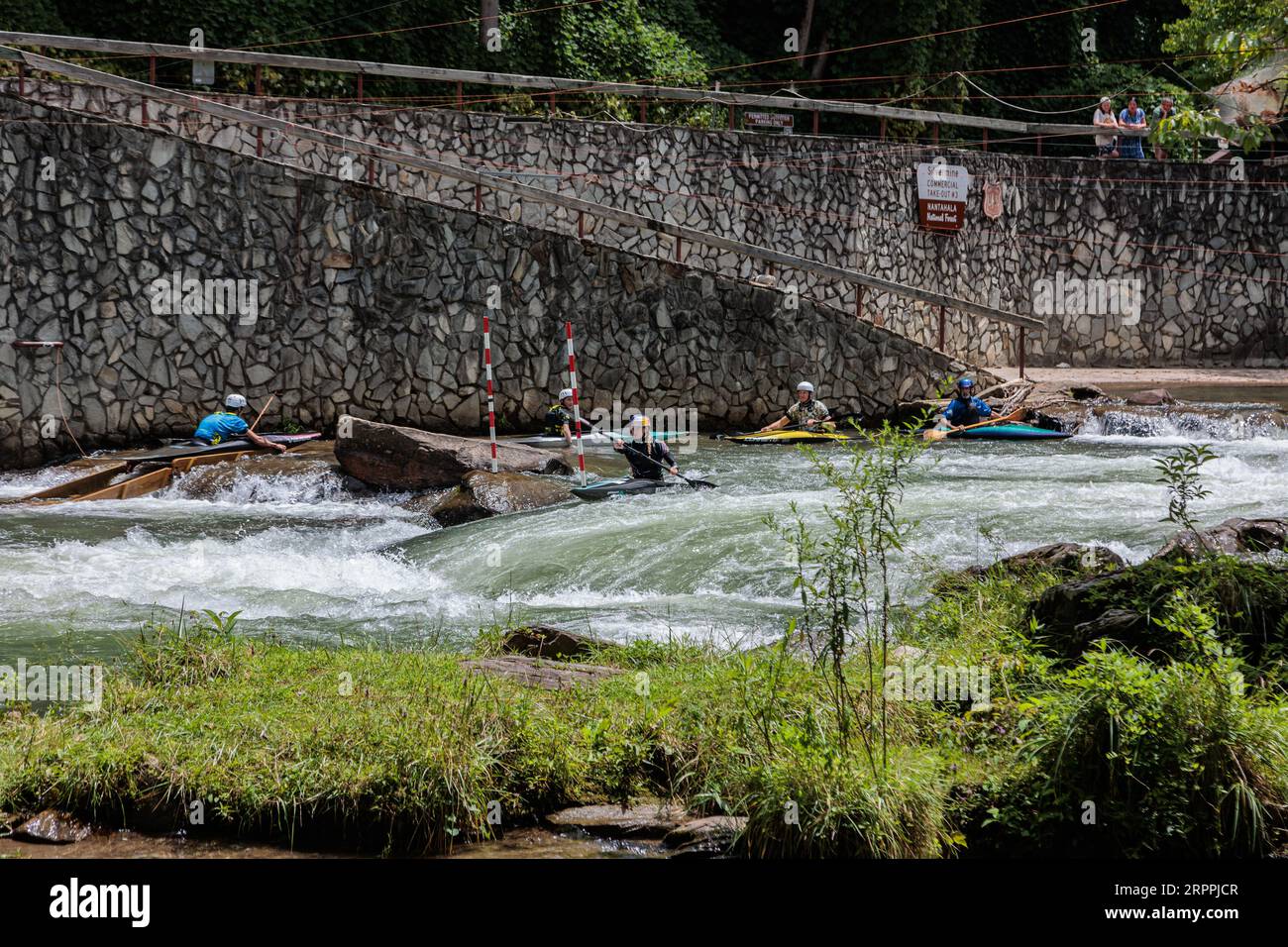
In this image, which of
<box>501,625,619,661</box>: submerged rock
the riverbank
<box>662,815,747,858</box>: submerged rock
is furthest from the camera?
<box>501,625,619,661</box>: submerged rock

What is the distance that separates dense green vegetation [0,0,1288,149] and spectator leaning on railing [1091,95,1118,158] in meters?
0.76

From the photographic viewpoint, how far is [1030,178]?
24578 millimetres

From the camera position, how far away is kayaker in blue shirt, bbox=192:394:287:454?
50.8ft

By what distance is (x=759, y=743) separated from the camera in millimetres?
4902

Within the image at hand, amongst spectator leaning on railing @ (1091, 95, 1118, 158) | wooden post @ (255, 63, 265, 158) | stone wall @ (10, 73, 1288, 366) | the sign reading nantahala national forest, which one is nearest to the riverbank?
wooden post @ (255, 63, 265, 158)

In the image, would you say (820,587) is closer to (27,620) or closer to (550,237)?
(27,620)

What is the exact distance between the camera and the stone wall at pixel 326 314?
15.6 metres

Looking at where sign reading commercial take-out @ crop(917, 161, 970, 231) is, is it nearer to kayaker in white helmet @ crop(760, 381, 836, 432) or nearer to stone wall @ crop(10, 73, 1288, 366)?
stone wall @ crop(10, 73, 1288, 366)

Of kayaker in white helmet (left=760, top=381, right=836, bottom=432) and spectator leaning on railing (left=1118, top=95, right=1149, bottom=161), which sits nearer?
kayaker in white helmet (left=760, top=381, right=836, bottom=432)

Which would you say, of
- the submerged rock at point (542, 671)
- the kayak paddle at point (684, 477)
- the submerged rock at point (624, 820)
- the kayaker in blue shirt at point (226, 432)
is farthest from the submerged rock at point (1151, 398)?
the submerged rock at point (624, 820)

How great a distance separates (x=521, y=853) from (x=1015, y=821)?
1.74 metres

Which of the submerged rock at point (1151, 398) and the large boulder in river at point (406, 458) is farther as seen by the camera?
the submerged rock at point (1151, 398)

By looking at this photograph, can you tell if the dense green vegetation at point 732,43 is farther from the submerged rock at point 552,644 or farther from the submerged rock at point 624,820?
the submerged rock at point 624,820

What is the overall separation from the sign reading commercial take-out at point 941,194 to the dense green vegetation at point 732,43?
1.47 metres
